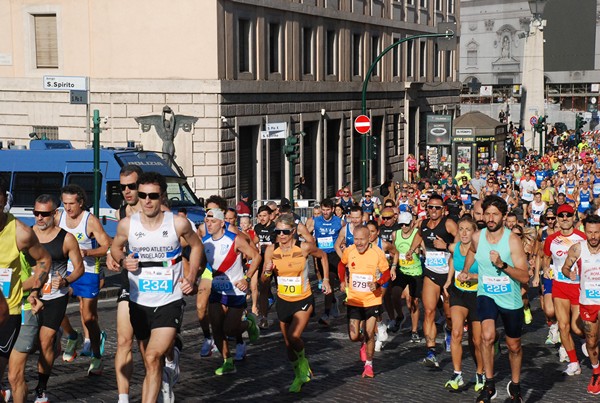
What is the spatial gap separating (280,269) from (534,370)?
10.1 feet

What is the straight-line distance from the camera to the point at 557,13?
366 feet

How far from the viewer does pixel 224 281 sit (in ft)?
34.8

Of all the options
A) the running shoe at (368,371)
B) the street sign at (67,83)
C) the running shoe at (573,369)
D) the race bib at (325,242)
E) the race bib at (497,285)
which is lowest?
the running shoe at (573,369)

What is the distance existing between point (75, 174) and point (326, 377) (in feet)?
41.7

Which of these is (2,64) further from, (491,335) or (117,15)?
(491,335)

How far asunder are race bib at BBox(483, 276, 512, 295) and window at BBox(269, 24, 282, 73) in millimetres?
24582

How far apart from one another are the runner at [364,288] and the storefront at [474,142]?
34.9 meters

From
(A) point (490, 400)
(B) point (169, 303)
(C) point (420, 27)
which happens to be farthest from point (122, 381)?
(C) point (420, 27)

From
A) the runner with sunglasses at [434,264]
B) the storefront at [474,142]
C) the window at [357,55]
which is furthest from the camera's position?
the storefront at [474,142]

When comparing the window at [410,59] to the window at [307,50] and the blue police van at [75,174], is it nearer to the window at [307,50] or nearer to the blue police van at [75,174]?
the window at [307,50]

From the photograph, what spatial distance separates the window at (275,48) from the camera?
109ft

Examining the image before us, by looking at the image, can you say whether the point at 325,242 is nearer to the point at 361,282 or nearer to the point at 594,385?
the point at 361,282

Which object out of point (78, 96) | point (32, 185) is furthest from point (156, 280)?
point (32, 185)

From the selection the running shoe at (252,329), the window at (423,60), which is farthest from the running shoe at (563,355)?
the window at (423,60)
